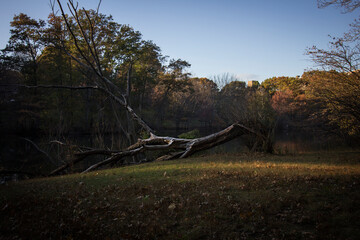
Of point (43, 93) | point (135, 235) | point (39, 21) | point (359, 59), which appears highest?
point (39, 21)

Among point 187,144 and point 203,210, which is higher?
point 187,144

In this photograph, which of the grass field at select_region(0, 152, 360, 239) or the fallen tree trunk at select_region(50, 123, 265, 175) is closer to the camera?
the grass field at select_region(0, 152, 360, 239)

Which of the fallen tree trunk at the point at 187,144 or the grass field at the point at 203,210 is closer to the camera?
the grass field at the point at 203,210

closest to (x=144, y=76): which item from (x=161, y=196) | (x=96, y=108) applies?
(x=96, y=108)

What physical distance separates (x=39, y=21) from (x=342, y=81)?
33604mm

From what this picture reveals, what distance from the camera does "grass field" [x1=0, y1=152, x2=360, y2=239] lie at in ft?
11.6

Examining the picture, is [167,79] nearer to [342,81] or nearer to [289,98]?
[289,98]

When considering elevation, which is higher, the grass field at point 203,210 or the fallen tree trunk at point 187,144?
the fallen tree trunk at point 187,144

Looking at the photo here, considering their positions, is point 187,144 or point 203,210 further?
point 187,144

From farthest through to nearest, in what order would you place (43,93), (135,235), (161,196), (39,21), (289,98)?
(289,98)
(43,93)
(39,21)
(161,196)
(135,235)

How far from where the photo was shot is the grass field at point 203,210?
3533mm

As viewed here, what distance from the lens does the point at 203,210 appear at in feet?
14.2

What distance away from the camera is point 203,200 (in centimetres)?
480

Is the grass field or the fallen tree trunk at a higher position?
the fallen tree trunk
